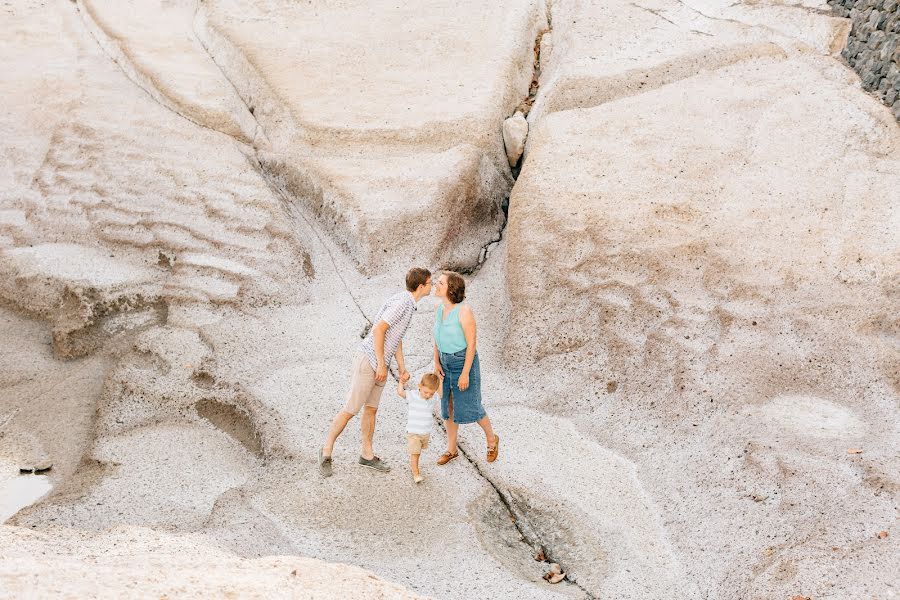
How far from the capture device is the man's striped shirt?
4.54 m

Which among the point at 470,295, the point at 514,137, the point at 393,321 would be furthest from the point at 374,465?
the point at 514,137

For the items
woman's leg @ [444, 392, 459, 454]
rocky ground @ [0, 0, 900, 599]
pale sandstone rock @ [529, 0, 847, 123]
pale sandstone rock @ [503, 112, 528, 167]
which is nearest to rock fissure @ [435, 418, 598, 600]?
rocky ground @ [0, 0, 900, 599]

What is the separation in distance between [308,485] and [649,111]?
4027mm

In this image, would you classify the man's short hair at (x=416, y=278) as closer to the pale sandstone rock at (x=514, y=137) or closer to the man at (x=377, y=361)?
the man at (x=377, y=361)

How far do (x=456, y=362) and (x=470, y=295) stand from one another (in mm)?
1944

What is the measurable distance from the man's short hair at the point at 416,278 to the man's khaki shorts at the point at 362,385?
1.53ft

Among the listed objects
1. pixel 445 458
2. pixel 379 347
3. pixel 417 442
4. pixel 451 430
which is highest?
pixel 379 347

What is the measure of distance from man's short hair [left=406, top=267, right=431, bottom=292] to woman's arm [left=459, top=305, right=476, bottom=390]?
0.85 feet

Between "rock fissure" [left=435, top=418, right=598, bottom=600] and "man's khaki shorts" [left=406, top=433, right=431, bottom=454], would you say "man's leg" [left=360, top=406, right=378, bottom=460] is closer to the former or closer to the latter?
"man's khaki shorts" [left=406, top=433, right=431, bottom=454]

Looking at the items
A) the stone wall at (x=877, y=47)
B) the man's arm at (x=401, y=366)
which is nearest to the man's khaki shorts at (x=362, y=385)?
the man's arm at (x=401, y=366)

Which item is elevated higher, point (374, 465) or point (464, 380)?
point (464, 380)

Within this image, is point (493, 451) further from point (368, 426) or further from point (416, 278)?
point (416, 278)

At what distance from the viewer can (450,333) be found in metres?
4.59

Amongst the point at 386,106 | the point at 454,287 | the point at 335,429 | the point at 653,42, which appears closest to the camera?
the point at 454,287
